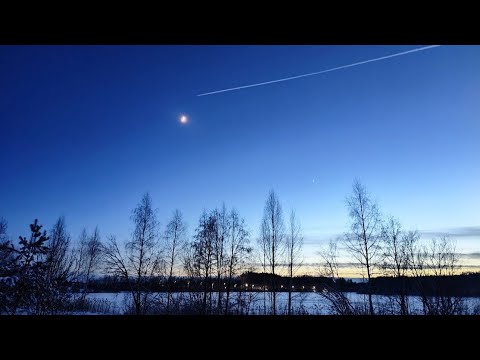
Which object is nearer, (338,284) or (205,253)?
(338,284)

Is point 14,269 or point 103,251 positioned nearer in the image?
point 14,269

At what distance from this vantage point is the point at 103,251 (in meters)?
13.3

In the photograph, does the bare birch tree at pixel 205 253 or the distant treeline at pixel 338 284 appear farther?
the bare birch tree at pixel 205 253

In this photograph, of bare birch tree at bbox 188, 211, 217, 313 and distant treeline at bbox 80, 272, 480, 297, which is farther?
bare birch tree at bbox 188, 211, 217, 313
